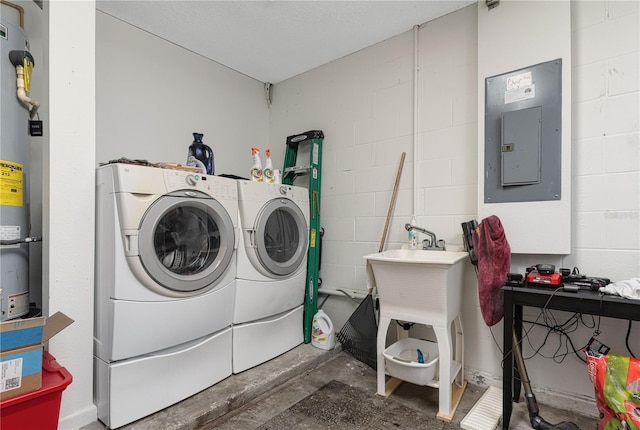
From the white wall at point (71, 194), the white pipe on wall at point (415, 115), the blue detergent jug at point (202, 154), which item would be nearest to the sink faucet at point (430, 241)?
the white pipe on wall at point (415, 115)

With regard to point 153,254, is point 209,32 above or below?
above

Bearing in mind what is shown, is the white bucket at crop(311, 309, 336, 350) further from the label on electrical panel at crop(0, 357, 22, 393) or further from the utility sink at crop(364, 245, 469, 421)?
the label on electrical panel at crop(0, 357, 22, 393)

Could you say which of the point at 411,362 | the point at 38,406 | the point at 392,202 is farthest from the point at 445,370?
the point at 38,406

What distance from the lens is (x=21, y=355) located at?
120 centimetres

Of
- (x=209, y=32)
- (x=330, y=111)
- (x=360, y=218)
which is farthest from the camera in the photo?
(x=330, y=111)

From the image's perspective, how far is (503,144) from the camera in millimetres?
1913

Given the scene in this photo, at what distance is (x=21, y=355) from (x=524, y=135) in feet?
8.53

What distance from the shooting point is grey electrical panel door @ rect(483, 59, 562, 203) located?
70.0 inches

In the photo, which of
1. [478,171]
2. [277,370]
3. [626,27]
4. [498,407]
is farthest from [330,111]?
[498,407]

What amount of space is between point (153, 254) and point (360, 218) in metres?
1.59

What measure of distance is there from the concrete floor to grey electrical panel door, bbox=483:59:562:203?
1230 mm

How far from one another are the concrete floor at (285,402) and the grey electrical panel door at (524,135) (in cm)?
123

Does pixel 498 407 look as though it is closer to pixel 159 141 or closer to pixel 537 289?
pixel 537 289

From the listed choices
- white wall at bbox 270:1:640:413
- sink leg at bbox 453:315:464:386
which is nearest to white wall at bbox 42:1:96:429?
white wall at bbox 270:1:640:413
